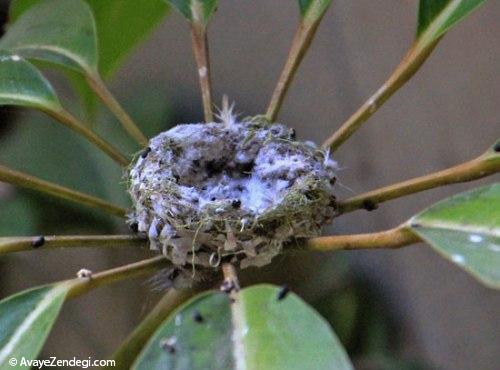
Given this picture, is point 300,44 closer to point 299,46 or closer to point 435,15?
point 299,46

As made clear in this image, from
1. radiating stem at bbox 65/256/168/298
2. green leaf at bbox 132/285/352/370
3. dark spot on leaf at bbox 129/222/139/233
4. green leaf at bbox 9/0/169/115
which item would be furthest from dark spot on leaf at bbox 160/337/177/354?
green leaf at bbox 9/0/169/115

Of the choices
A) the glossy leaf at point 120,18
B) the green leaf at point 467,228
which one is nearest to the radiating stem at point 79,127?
the glossy leaf at point 120,18

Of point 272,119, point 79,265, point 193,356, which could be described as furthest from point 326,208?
point 79,265

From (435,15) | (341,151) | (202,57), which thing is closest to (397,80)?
(435,15)

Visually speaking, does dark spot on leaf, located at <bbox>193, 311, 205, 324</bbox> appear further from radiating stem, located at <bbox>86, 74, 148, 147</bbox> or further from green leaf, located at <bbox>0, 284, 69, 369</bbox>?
radiating stem, located at <bbox>86, 74, 148, 147</bbox>

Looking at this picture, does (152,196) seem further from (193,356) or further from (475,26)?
(475,26)

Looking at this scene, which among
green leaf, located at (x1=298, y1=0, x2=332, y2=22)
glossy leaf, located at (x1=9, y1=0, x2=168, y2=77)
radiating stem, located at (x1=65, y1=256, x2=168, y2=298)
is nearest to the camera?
radiating stem, located at (x1=65, y1=256, x2=168, y2=298)

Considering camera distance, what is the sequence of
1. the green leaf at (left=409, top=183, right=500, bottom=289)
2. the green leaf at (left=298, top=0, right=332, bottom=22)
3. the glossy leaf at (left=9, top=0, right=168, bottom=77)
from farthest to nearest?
the glossy leaf at (left=9, top=0, right=168, bottom=77) < the green leaf at (left=298, top=0, right=332, bottom=22) < the green leaf at (left=409, top=183, right=500, bottom=289)
